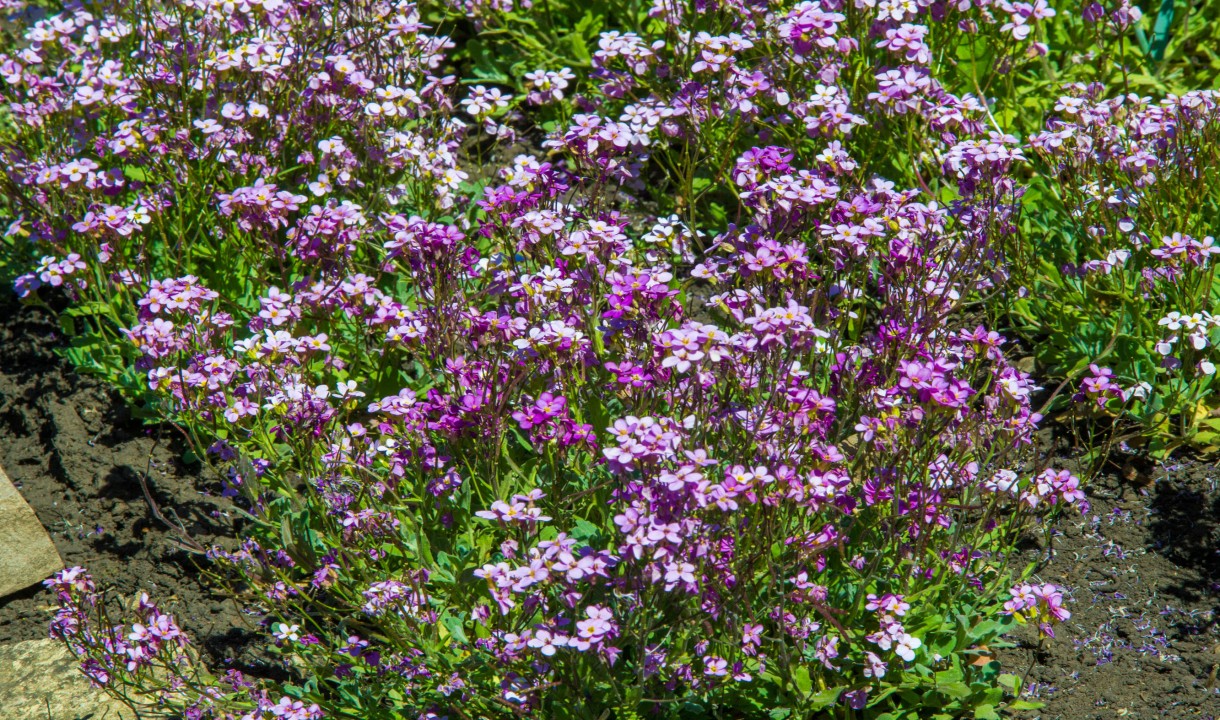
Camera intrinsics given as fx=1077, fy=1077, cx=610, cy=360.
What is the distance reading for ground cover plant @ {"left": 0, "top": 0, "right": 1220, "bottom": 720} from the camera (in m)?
2.97

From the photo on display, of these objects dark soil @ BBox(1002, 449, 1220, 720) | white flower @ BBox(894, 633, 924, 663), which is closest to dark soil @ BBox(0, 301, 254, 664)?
white flower @ BBox(894, 633, 924, 663)

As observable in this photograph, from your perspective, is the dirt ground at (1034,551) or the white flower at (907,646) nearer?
the white flower at (907,646)

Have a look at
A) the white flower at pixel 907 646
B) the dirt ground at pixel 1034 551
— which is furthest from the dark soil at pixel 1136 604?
the white flower at pixel 907 646

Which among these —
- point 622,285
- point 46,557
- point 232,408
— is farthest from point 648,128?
point 46,557

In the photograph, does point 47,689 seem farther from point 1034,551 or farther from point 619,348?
point 1034,551

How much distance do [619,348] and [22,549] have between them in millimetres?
2523

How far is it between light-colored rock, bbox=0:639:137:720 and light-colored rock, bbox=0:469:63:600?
25cm

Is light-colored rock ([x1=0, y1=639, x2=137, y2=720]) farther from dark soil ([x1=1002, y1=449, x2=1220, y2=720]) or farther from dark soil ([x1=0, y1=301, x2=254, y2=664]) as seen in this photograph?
dark soil ([x1=1002, y1=449, x2=1220, y2=720])

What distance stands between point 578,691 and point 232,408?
144cm

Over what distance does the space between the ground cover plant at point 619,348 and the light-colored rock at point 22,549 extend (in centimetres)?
46

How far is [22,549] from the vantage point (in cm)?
409

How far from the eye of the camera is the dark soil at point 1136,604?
3.32 meters

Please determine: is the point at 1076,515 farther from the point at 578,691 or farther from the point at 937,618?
the point at 578,691

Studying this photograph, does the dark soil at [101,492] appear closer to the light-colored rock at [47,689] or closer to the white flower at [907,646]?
the light-colored rock at [47,689]
